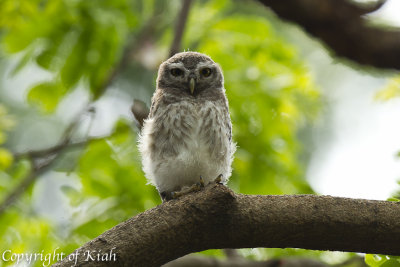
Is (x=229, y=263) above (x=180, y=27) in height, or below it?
below

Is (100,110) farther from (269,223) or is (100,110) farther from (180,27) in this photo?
(269,223)

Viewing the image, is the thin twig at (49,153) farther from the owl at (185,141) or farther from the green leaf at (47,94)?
the owl at (185,141)

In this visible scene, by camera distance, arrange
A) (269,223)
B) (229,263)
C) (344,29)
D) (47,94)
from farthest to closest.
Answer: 1. (47,94)
2. (229,263)
3. (269,223)
4. (344,29)

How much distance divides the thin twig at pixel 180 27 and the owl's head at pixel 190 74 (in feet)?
0.31

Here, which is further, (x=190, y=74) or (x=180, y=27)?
(x=180, y=27)

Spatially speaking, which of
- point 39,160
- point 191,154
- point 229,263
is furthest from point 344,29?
point 39,160

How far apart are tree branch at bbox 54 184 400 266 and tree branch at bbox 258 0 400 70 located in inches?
45.8

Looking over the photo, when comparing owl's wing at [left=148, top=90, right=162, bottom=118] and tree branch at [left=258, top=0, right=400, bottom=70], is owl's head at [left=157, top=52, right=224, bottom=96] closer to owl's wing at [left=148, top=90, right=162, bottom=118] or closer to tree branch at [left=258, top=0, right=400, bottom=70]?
owl's wing at [left=148, top=90, right=162, bottom=118]

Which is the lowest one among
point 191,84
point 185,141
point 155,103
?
point 185,141

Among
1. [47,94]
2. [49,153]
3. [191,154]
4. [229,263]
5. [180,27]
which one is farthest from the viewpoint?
[49,153]

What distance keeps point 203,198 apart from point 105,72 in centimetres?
280

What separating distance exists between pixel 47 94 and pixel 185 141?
1645 mm

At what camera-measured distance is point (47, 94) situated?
5289mm

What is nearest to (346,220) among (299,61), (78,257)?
(78,257)
